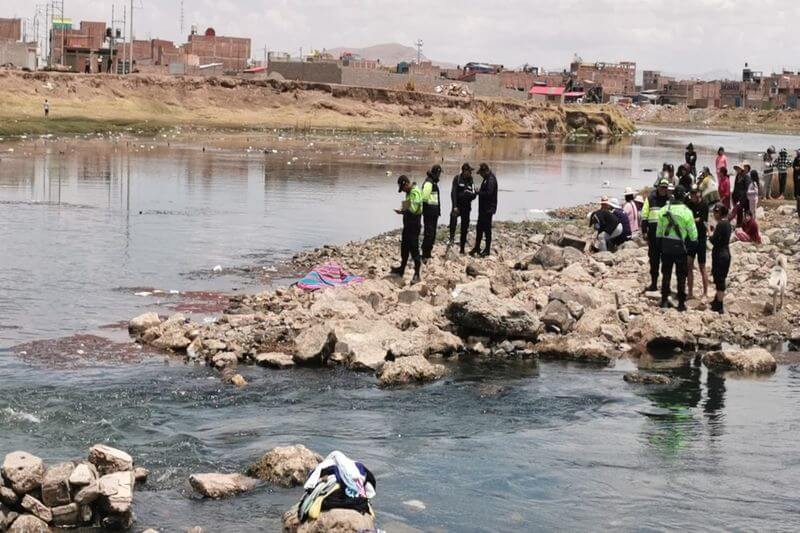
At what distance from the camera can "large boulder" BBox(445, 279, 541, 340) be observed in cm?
1627

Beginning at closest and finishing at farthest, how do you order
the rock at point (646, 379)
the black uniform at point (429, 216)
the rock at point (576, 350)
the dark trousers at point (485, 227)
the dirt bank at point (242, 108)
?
1. the rock at point (646, 379)
2. the rock at point (576, 350)
3. the black uniform at point (429, 216)
4. the dark trousers at point (485, 227)
5. the dirt bank at point (242, 108)

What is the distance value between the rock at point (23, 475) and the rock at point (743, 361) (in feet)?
31.0

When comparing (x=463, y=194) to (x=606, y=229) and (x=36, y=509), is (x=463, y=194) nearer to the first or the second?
(x=606, y=229)

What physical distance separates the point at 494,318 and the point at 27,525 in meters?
8.23

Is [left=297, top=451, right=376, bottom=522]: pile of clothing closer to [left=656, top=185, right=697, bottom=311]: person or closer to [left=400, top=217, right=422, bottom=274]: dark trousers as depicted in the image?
[left=656, top=185, right=697, bottom=311]: person

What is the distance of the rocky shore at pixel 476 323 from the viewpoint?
15.2 meters

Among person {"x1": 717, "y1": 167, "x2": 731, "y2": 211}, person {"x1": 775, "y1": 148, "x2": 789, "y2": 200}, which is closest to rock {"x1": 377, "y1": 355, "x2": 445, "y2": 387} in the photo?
person {"x1": 717, "y1": 167, "x2": 731, "y2": 211}

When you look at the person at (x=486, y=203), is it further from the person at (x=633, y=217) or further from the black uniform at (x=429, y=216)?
the person at (x=633, y=217)

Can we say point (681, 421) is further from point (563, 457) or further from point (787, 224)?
A: point (787, 224)

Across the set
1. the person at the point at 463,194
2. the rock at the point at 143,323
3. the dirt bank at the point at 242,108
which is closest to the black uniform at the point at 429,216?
the person at the point at 463,194

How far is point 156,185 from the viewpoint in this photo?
3953 centimetres

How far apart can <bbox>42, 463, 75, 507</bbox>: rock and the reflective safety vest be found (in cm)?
1060

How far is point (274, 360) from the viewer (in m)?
15.0

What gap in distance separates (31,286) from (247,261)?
494cm
